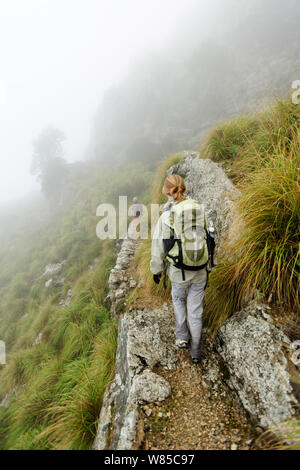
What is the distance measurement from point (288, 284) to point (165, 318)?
1786 millimetres

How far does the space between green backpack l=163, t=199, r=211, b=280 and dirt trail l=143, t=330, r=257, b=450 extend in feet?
4.12

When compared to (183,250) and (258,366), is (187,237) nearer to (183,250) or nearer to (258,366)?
(183,250)

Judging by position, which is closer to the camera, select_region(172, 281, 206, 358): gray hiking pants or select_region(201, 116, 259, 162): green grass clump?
select_region(172, 281, 206, 358): gray hiking pants

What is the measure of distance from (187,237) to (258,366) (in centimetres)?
141

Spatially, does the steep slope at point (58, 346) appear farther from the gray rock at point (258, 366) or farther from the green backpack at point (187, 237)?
the green backpack at point (187, 237)

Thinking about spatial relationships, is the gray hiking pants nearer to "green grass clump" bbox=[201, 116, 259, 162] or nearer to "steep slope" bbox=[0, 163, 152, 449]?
"steep slope" bbox=[0, 163, 152, 449]

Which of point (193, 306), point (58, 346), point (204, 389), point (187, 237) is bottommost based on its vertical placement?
point (58, 346)

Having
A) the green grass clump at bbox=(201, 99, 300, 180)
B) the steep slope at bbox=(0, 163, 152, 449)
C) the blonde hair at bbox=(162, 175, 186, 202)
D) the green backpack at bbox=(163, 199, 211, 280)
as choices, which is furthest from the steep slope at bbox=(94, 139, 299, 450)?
the green grass clump at bbox=(201, 99, 300, 180)

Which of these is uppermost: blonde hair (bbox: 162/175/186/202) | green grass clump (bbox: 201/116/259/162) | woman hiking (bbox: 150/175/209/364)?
green grass clump (bbox: 201/116/259/162)

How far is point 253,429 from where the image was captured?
1677 mm

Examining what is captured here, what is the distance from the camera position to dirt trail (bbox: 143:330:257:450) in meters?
1.69

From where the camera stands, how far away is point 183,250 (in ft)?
6.56

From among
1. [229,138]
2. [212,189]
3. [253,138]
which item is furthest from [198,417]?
[229,138]

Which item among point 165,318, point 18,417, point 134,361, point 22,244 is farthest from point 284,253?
point 22,244
